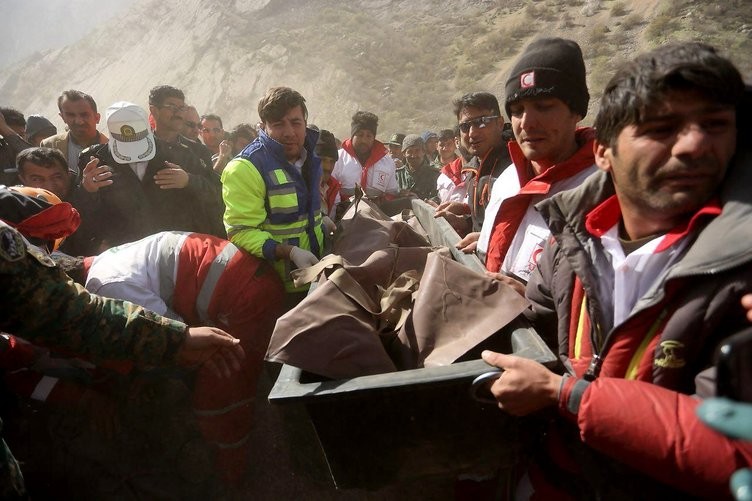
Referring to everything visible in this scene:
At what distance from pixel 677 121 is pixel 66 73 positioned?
55610mm

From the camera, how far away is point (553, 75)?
1851mm

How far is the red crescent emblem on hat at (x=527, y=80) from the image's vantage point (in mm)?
1872

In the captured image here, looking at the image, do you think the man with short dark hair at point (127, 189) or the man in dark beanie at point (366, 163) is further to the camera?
the man in dark beanie at point (366, 163)

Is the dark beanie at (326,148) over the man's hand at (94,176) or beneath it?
beneath

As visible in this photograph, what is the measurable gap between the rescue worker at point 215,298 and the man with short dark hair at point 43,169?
1420 mm

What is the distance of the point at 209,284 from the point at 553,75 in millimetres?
2028

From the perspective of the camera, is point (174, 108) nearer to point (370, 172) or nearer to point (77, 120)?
point (77, 120)

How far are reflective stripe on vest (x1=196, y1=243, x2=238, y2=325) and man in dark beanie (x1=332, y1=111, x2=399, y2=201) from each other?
3.22m

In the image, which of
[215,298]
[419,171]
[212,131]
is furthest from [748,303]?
[212,131]

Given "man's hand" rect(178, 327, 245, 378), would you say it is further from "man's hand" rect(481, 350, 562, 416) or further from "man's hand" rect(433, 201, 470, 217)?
"man's hand" rect(433, 201, 470, 217)

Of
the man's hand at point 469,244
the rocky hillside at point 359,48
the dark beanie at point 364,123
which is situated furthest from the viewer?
the rocky hillside at point 359,48

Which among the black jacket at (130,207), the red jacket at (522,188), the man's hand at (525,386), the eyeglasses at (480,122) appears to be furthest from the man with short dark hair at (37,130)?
the man's hand at (525,386)

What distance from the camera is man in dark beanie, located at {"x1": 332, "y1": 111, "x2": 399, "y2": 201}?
18.2 feet

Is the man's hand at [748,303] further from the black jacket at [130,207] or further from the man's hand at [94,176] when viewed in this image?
the man's hand at [94,176]
